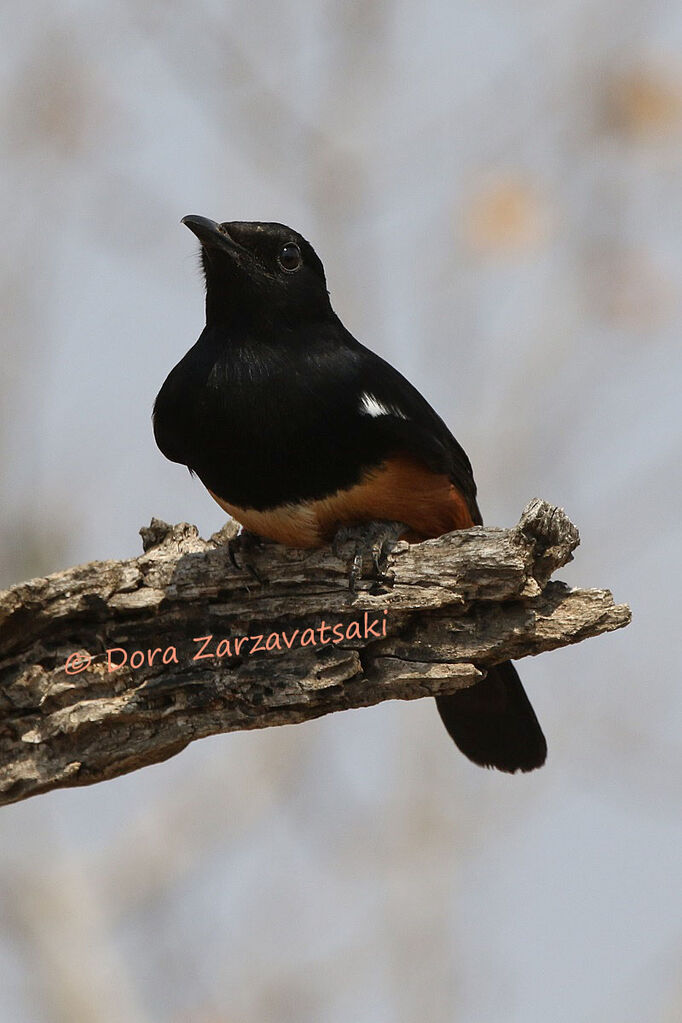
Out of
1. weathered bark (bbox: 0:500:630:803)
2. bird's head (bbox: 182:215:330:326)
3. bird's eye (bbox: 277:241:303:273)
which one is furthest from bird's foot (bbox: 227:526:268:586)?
bird's eye (bbox: 277:241:303:273)

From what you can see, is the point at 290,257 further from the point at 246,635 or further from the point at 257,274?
the point at 246,635

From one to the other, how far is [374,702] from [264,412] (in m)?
1.28

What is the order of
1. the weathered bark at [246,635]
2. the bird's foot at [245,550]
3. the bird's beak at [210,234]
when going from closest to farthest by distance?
1. the weathered bark at [246,635]
2. the bird's foot at [245,550]
3. the bird's beak at [210,234]

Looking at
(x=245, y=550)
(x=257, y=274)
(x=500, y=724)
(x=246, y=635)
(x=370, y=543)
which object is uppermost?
(x=257, y=274)

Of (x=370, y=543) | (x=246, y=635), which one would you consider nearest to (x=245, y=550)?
(x=246, y=635)

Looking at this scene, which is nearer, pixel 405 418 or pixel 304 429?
pixel 304 429

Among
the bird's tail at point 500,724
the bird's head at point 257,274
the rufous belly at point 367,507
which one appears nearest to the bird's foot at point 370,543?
the rufous belly at point 367,507

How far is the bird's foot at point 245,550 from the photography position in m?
4.91

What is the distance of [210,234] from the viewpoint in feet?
17.3

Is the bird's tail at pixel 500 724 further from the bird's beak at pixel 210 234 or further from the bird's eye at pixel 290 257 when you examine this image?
the bird's beak at pixel 210 234

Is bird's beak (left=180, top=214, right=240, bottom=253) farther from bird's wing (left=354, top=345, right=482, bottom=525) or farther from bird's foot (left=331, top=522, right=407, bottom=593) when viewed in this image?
bird's foot (left=331, top=522, right=407, bottom=593)

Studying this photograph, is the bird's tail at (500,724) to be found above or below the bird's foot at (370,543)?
below

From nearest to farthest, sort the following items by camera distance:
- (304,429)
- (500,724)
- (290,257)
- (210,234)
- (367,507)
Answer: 1. (304,429)
2. (367,507)
3. (210,234)
4. (290,257)
5. (500,724)

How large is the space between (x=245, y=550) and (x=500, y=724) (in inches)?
57.8
